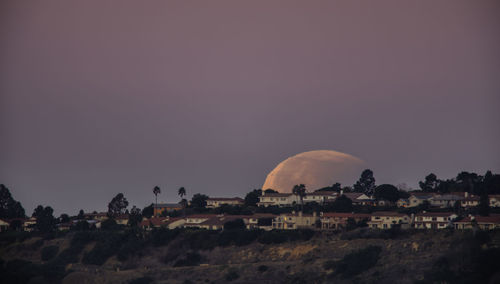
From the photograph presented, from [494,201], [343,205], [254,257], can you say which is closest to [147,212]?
[343,205]

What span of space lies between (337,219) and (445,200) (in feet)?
102

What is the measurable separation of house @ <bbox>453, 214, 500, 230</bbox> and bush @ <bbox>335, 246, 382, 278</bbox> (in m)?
21.3

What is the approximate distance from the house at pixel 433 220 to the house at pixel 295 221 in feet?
66.9

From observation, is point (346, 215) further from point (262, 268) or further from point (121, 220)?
point (121, 220)

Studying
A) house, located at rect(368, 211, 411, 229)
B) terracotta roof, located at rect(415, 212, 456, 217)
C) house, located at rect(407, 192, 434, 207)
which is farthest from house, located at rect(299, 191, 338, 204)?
terracotta roof, located at rect(415, 212, 456, 217)

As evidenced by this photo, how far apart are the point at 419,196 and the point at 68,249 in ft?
255

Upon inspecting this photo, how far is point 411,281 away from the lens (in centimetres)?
10531

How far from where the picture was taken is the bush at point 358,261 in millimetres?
113250

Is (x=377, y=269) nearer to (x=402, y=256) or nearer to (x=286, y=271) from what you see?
(x=402, y=256)

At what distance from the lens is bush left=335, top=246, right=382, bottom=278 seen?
113 metres

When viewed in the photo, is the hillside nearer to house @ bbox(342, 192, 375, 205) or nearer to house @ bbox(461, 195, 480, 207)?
house @ bbox(461, 195, 480, 207)

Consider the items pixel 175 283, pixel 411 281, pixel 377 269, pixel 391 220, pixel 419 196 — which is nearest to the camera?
pixel 411 281

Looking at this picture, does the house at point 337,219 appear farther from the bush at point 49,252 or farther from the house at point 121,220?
the house at point 121,220

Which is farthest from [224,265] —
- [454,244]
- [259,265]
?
[454,244]
